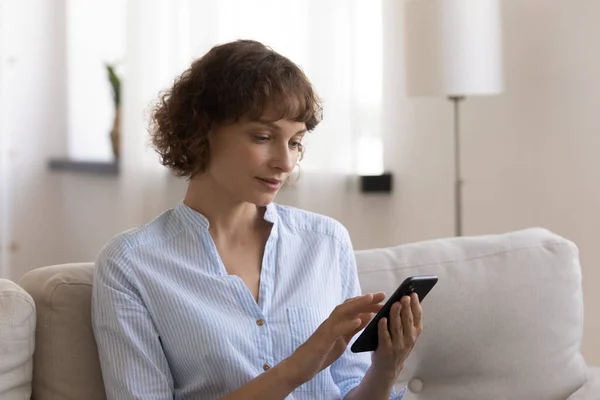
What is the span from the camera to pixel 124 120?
402 centimetres

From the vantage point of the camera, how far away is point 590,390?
1.92 meters

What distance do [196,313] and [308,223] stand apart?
0.31 meters

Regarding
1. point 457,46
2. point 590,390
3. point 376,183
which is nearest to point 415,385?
point 590,390

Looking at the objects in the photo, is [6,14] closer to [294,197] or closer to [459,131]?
[294,197]

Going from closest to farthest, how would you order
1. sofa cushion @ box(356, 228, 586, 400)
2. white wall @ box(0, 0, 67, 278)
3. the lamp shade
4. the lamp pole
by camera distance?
sofa cushion @ box(356, 228, 586, 400) → the lamp shade → the lamp pole → white wall @ box(0, 0, 67, 278)

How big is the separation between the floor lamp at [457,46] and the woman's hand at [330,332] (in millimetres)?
1662

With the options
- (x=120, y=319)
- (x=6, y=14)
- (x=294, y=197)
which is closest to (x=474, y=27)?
(x=294, y=197)

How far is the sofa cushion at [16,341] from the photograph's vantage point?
1.47 m

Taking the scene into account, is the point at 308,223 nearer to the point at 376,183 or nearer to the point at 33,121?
the point at 376,183

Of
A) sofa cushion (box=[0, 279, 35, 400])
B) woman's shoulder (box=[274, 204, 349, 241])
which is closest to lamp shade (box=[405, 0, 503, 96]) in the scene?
woman's shoulder (box=[274, 204, 349, 241])

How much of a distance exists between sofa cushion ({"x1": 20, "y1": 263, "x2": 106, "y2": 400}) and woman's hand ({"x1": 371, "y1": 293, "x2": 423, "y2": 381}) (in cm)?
44

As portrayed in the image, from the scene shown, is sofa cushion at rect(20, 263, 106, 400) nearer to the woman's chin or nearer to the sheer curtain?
the woman's chin

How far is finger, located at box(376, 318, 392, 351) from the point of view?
152cm

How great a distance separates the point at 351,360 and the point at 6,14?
3.47 meters
